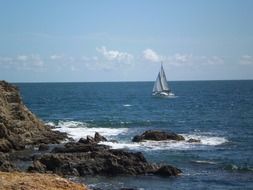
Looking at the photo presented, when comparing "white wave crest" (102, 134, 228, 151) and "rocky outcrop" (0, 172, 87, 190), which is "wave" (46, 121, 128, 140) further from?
"rocky outcrop" (0, 172, 87, 190)

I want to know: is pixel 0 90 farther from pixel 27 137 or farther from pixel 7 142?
pixel 7 142

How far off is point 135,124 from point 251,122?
1924 cm

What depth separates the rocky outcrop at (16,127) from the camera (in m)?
51.4

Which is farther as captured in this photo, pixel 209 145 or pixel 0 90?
pixel 0 90

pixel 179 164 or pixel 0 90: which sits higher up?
pixel 0 90

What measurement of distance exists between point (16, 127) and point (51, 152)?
34.5 ft

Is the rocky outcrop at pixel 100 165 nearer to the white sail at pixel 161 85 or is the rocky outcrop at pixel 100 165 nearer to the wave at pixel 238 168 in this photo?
the wave at pixel 238 168

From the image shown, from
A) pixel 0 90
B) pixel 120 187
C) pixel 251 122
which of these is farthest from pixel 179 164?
pixel 251 122

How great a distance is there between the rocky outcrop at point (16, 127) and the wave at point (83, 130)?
559 cm

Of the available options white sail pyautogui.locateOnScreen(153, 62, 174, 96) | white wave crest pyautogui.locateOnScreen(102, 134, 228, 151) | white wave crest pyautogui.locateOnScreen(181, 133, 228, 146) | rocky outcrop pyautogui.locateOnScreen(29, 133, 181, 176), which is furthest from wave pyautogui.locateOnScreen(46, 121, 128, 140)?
white sail pyautogui.locateOnScreen(153, 62, 174, 96)

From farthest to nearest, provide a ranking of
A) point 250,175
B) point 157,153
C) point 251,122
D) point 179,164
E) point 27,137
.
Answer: point 251,122
point 27,137
point 157,153
point 179,164
point 250,175

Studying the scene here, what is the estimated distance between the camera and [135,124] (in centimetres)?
8600

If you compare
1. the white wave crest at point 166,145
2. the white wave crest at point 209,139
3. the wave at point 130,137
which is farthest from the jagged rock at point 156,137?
the white wave crest at point 209,139

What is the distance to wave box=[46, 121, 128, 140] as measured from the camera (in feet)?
226
